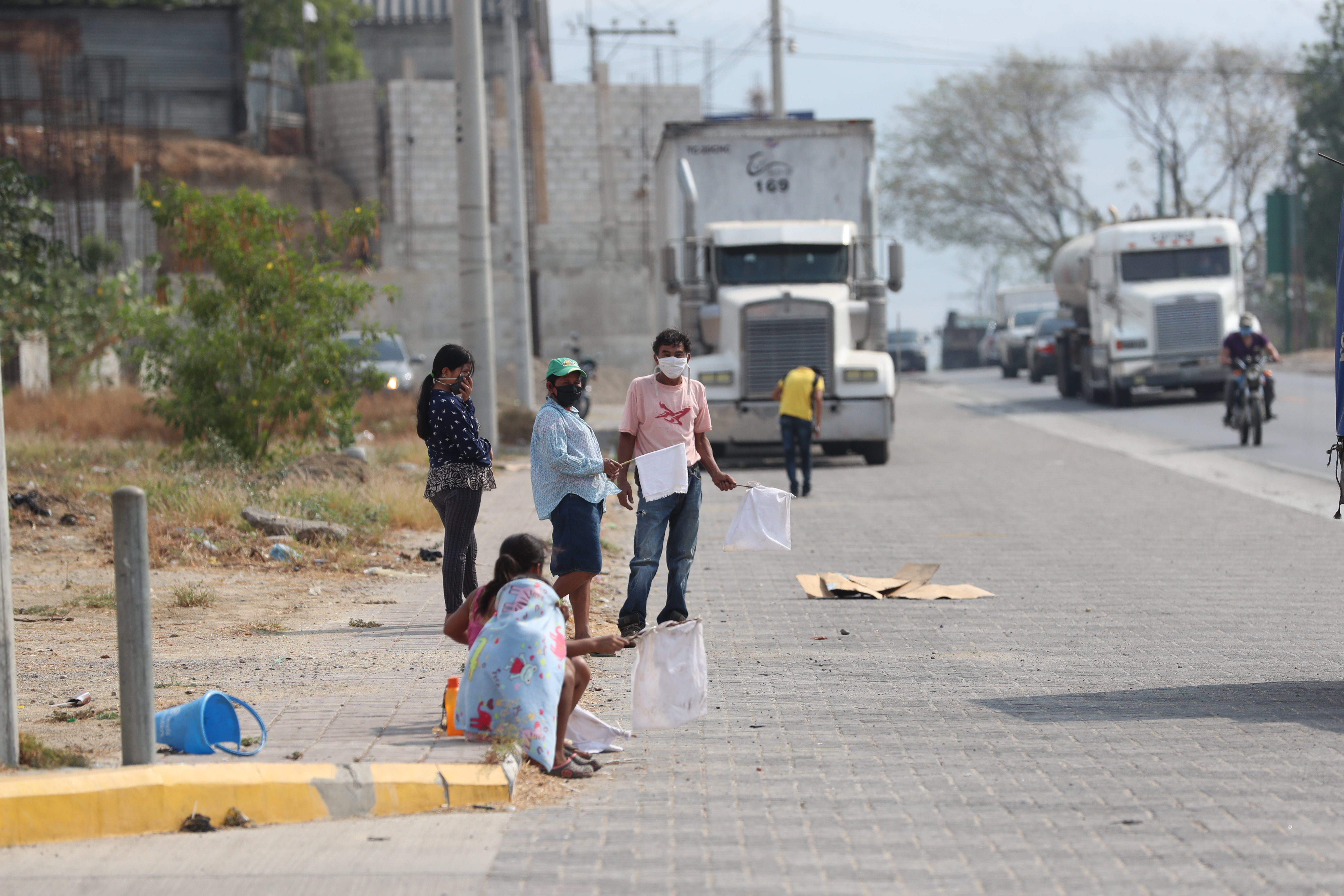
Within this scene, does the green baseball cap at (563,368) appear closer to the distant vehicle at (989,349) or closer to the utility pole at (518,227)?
the utility pole at (518,227)

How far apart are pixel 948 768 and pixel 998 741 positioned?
51cm

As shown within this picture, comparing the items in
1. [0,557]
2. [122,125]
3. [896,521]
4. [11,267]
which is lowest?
[896,521]

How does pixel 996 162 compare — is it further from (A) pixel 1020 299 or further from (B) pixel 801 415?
(B) pixel 801 415

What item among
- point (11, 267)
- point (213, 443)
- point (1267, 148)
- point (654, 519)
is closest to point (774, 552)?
point (654, 519)

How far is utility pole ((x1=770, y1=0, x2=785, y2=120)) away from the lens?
38562 millimetres

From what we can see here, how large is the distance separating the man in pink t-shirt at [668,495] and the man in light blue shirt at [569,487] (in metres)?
0.71

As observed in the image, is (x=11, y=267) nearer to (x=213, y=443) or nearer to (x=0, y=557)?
(x=213, y=443)

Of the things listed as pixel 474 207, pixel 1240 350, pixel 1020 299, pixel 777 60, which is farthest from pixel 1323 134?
pixel 474 207

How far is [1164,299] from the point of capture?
97.4ft

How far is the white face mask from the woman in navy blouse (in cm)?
113

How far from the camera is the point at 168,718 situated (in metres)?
5.99

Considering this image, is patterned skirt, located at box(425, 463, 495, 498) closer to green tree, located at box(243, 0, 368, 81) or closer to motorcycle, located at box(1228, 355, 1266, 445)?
motorcycle, located at box(1228, 355, 1266, 445)

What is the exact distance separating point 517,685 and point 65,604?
18.0 ft

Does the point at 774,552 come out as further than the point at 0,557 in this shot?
Yes
